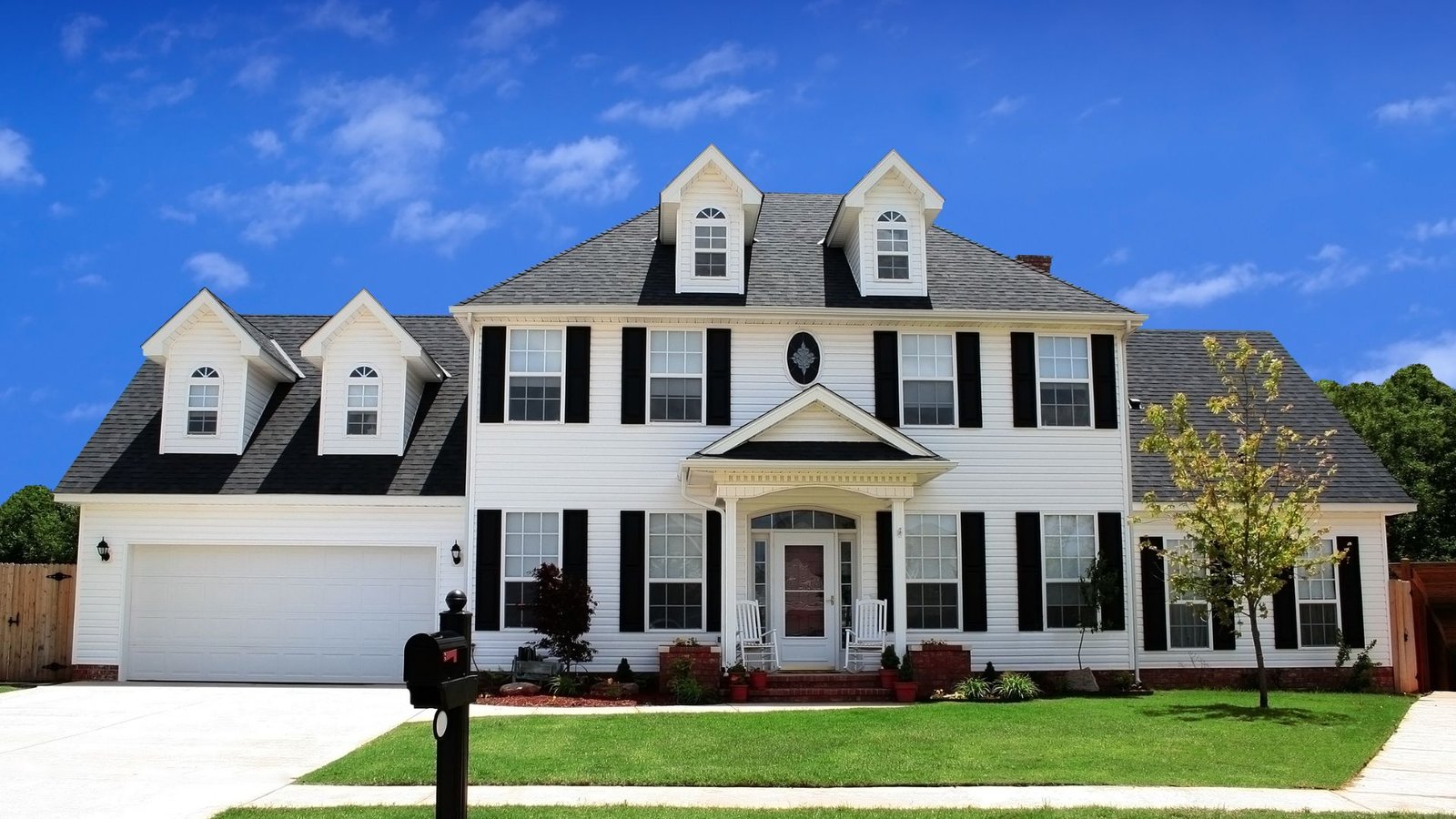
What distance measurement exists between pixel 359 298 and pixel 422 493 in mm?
3517

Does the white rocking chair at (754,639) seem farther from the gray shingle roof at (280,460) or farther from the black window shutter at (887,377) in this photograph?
the gray shingle roof at (280,460)

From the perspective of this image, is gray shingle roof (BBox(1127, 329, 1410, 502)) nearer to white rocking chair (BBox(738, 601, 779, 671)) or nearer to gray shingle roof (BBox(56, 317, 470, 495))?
white rocking chair (BBox(738, 601, 779, 671))

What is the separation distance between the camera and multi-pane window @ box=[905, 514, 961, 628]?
62.4 feet

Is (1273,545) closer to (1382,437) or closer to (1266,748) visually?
(1266,748)

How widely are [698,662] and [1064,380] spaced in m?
7.83

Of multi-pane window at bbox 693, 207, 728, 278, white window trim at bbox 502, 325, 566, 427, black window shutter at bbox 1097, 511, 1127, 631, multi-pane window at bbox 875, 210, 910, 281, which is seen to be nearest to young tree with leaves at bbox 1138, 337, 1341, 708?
black window shutter at bbox 1097, 511, 1127, 631

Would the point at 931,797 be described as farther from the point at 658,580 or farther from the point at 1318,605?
the point at 1318,605

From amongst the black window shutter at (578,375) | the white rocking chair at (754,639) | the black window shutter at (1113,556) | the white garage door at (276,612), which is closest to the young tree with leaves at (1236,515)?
the black window shutter at (1113,556)

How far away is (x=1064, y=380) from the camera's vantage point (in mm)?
19781

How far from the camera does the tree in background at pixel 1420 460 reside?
32.8 metres

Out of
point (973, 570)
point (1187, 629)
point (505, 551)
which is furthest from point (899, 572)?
point (505, 551)

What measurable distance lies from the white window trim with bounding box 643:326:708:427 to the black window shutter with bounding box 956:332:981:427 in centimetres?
419

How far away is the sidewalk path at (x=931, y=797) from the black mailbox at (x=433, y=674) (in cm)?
303

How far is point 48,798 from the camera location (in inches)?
391
